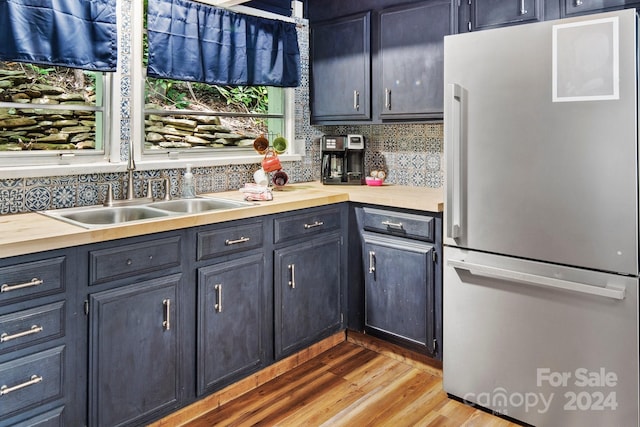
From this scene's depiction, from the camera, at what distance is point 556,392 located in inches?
84.2

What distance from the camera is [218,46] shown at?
9.68ft

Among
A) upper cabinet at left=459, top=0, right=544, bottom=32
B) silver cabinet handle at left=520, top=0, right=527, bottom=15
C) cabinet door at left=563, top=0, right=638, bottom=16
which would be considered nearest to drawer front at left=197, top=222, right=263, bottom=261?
upper cabinet at left=459, top=0, right=544, bottom=32

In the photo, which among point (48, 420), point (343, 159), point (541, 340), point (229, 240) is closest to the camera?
point (48, 420)

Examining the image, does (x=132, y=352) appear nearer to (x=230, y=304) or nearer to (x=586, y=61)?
(x=230, y=304)

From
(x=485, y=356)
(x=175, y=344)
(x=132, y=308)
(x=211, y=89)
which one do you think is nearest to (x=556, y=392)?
(x=485, y=356)

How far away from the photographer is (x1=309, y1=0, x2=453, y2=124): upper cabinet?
295cm

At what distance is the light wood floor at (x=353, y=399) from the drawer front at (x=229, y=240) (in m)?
0.75

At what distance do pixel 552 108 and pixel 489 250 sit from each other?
2.13ft

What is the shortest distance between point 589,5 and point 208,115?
2.09m

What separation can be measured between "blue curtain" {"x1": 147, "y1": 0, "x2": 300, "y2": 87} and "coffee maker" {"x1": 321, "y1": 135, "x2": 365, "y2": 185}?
49cm

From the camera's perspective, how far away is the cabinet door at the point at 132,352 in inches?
76.1

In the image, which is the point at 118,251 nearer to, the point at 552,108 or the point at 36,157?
the point at 36,157

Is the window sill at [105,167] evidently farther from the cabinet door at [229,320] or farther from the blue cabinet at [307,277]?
the cabinet door at [229,320]

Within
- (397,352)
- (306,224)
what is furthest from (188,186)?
(397,352)
